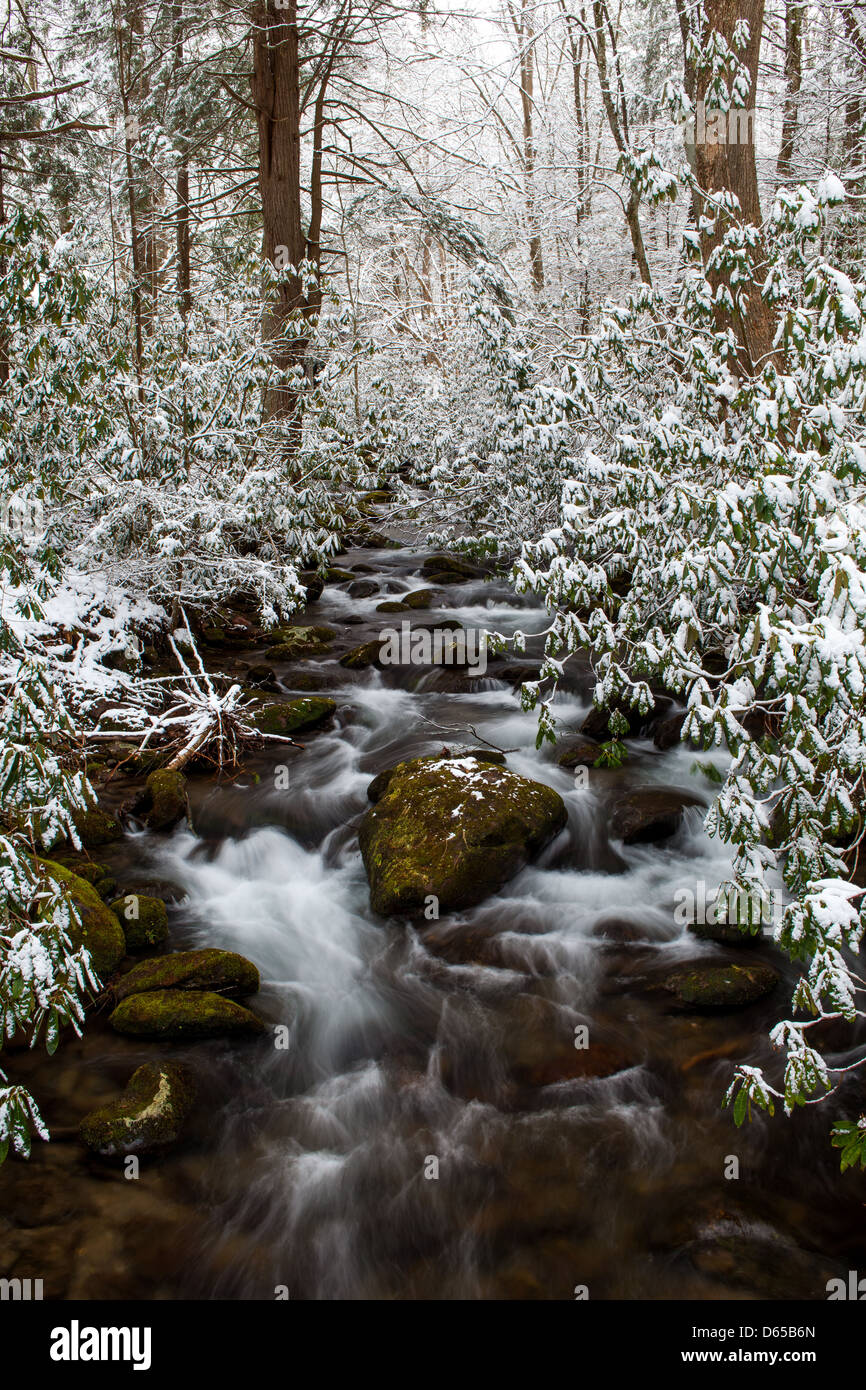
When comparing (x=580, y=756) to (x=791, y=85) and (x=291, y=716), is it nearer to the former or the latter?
(x=291, y=716)

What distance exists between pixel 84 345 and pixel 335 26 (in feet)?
21.5

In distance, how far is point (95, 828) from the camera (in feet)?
18.8

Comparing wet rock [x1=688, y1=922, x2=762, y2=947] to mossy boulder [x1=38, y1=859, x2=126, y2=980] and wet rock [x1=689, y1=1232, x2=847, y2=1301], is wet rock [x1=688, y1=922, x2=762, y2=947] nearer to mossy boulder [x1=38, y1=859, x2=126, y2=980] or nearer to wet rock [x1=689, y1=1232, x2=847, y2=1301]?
wet rock [x1=689, y1=1232, x2=847, y2=1301]

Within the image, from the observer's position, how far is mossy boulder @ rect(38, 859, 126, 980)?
14.7 feet

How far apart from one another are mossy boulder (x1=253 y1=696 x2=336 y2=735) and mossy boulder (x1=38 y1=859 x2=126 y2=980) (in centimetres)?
285

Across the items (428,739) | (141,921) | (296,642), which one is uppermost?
(296,642)

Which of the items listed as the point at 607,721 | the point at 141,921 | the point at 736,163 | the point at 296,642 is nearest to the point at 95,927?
the point at 141,921

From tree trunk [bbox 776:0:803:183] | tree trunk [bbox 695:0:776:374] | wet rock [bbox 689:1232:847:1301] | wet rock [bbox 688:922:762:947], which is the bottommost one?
wet rock [bbox 689:1232:847:1301]

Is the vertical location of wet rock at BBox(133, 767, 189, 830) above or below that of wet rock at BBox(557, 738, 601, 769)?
below

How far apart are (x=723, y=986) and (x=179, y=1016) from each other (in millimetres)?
2879

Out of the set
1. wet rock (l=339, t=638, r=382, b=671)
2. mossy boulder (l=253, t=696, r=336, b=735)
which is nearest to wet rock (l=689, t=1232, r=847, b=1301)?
mossy boulder (l=253, t=696, r=336, b=735)

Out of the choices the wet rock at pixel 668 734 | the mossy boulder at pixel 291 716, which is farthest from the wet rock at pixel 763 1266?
the mossy boulder at pixel 291 716
